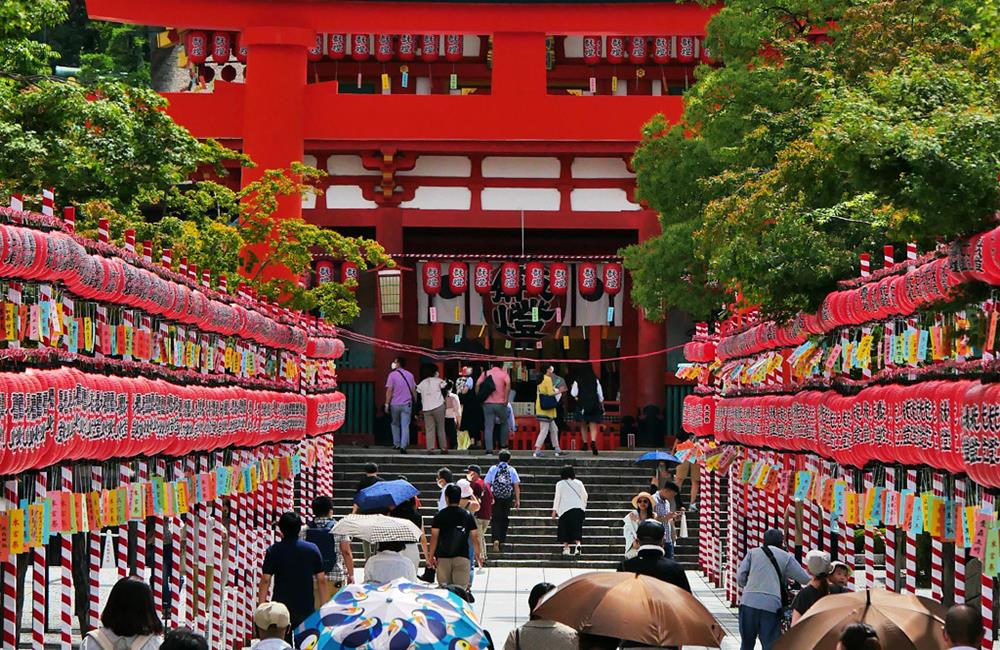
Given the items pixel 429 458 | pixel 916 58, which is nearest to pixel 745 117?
pixel 916 58

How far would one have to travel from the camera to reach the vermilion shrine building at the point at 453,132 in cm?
3419

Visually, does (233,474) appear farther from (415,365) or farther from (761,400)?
(415,365)

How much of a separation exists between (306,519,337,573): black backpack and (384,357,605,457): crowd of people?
15866 mm

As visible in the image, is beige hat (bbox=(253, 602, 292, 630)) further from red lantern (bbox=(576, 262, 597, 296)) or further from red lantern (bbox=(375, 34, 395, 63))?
red lantern (bbox=(375, 34, 395, 63))

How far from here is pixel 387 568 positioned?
13422mm

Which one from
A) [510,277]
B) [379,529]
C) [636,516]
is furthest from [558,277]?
[379,529]

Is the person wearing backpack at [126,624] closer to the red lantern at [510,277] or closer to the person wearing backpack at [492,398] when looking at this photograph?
the person wearing backpack at [492,398]

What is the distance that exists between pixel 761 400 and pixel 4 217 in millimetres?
11501

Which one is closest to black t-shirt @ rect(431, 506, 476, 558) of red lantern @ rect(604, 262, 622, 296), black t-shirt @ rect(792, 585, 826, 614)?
black t-shirt @ rect(792, 585, 826, 614)

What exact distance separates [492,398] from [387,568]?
19.7m

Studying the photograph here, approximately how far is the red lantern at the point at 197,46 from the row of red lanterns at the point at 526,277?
664 cm

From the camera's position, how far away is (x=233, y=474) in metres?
17.6

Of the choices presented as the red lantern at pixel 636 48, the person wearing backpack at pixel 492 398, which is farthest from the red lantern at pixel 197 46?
the person wearing backpack at pixel 492 398

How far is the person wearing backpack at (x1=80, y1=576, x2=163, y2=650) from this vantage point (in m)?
9.05
